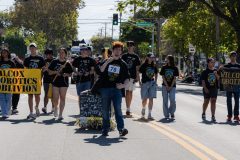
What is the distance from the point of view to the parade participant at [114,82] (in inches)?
470

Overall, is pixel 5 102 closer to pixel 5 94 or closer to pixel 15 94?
pixel 5 94

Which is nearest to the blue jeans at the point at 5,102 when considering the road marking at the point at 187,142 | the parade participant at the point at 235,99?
the road marking at the point at 187,142

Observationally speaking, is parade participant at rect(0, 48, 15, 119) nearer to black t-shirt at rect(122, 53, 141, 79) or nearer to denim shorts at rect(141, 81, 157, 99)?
black t-shirt at rect(122, 53, 141, 79)

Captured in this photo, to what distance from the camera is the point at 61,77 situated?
14883 mm

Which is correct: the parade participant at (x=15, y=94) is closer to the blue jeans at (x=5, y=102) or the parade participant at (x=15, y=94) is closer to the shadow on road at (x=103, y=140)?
the blue jeans at (x=5, y=102)

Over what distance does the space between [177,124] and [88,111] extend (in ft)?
8.88

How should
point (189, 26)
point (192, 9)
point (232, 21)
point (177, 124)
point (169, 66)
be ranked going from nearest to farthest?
1. point (177, 124)
2. point (169, 66)
3. point (232, 21)
4. point (192, 9)
5. point (189, 26)

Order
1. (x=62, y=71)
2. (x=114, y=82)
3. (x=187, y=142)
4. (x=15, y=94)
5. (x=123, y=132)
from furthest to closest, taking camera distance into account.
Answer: (x=15, y=94), (x=62, y=71), (x=114, y=82), (x=123, y=132), (x=187, y=142)

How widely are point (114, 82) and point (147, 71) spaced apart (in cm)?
363

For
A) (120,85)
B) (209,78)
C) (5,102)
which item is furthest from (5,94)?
(209,78)

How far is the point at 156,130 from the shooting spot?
13.2 metres

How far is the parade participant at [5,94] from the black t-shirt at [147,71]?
11.1ft

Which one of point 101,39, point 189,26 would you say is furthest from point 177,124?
point 101,39

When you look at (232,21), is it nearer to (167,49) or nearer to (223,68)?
(223,68)
